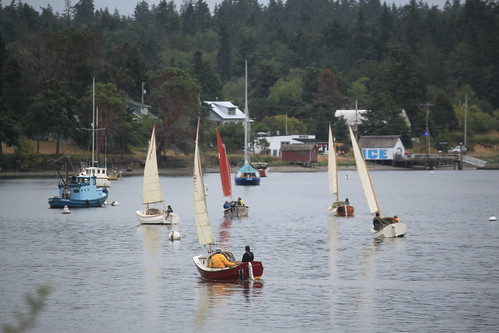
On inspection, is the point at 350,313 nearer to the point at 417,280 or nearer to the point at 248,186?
the point at 417,280

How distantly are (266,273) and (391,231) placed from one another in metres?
23.0

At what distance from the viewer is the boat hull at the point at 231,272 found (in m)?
51.8

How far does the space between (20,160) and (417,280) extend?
125923mm

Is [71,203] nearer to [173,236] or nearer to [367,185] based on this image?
[173,236]

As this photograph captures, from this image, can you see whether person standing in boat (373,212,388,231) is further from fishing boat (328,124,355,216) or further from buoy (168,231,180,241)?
fishing boat (328,124,355,216)

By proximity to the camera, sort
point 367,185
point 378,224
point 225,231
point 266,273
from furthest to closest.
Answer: point 225,231, point 367,185, point 378,224, point 266,273

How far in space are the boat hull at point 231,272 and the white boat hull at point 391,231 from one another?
26.7 metres

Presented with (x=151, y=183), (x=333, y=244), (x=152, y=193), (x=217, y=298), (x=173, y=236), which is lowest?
(x=217, y=298)

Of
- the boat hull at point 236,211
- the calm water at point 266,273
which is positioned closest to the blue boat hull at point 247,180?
the calm water at point 266,273

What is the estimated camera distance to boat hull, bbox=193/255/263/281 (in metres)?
51.8

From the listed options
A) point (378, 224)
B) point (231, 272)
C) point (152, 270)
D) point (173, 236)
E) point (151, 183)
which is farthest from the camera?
point (151, 183)

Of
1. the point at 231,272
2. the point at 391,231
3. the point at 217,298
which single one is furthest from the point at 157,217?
the point at 217,298

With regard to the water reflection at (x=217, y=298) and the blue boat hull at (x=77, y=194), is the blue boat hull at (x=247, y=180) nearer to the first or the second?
the blue boat hull at (x=77, y=194)

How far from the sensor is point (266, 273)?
57781 mm
